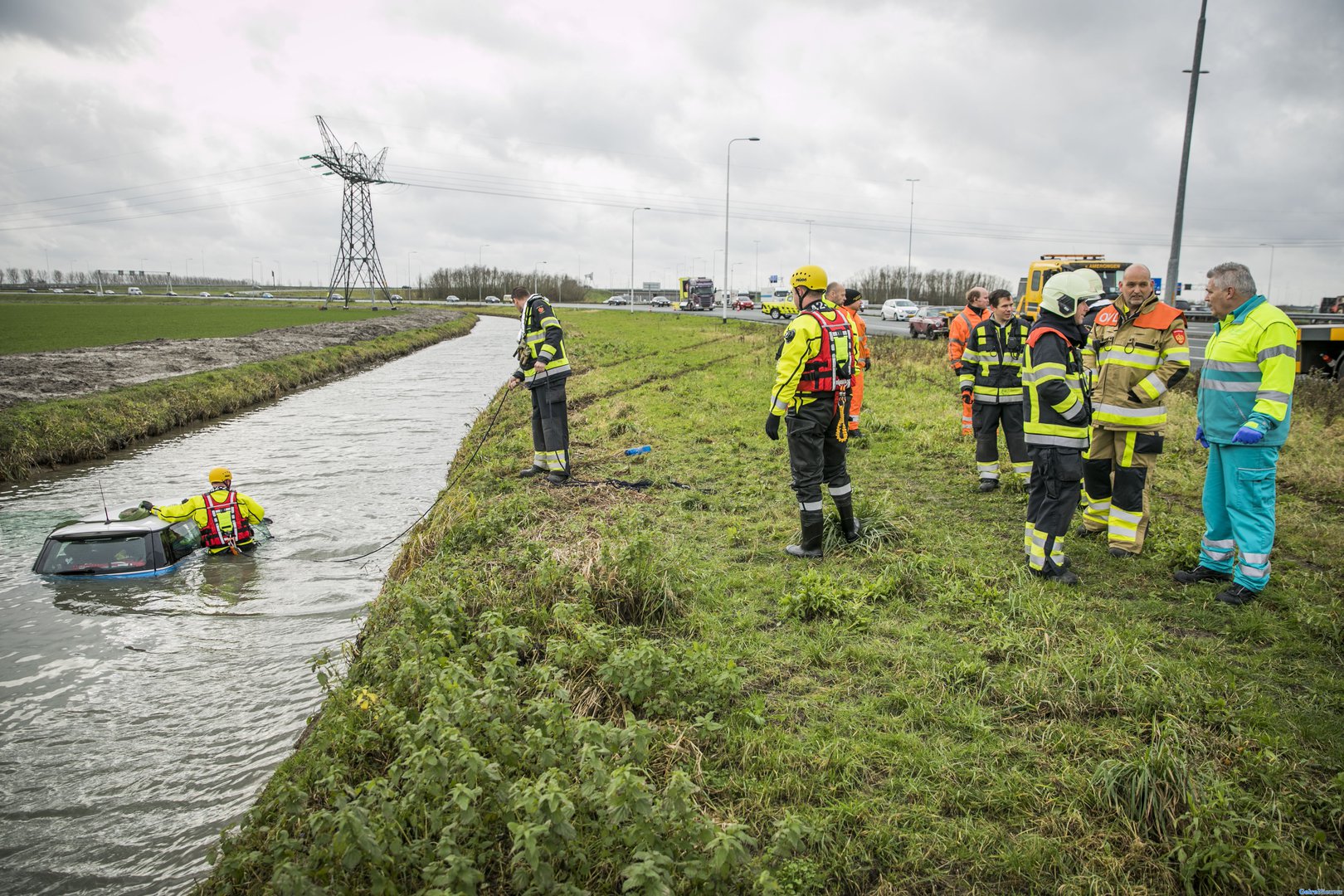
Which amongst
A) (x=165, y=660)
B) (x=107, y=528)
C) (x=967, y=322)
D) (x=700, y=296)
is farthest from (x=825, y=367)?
(x=700, y=296)

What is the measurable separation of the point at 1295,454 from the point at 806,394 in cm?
719

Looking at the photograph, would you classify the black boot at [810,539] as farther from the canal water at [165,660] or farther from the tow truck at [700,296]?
the tow truck at [700,296]

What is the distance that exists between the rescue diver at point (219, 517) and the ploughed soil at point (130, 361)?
971cm

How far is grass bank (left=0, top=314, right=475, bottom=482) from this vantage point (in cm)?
1276

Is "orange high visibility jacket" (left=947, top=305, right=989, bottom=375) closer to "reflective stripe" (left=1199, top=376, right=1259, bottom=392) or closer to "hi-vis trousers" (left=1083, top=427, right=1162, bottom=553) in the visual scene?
"hi-vis trousers" (left=1083, top=427, right=1162, bottom=553)

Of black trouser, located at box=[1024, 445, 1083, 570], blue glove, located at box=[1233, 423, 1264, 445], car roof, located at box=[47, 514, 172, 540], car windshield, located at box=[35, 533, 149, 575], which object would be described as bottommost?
car windshield, located at box=[35, 533, 149, 575]

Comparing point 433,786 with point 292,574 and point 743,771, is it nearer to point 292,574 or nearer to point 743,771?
A: point 743,771

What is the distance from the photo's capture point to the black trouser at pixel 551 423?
29.0 feet

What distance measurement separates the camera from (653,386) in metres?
17.2

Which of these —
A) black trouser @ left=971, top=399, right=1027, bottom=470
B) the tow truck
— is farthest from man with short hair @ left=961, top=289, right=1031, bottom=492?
the tow truck

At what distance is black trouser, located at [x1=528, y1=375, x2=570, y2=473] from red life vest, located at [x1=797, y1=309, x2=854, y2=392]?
381cm

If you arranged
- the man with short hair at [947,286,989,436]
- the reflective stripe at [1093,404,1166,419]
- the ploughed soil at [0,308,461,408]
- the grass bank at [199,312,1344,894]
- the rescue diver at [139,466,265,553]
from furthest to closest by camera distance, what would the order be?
the ploughed soil at [0,308,461,408], the man with short hair at [947,286,989,436], the rescue diver at [139,466,265,553], the reflective stripe at [1093,404,1166,419], the grass bank at [199,312,1344,894]

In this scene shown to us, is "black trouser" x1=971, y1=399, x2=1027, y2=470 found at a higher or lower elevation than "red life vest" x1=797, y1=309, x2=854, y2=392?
lower

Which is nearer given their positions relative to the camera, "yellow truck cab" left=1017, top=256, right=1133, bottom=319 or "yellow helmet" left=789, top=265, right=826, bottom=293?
"yellow helmet" left=789, top=265, right=826, bottom=293
